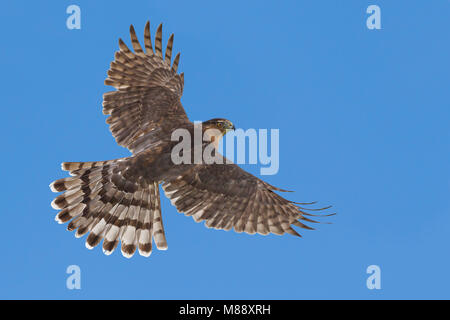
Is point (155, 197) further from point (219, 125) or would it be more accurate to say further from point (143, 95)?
point (143, 95)

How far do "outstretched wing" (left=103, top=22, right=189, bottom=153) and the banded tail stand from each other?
0.98 meters

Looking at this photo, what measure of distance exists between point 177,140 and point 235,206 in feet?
5.33

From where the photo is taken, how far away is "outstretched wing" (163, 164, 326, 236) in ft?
33.0

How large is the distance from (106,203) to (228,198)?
220cm

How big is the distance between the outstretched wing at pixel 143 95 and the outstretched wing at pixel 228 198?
3.59ft

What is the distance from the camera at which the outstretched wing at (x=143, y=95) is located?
35.7ft

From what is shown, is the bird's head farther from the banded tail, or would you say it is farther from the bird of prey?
the banded tail

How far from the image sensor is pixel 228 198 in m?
10.2

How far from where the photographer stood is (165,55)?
11602 millimetres

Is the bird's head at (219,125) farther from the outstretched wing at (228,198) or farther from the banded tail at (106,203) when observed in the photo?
the banded tail at (106,203)

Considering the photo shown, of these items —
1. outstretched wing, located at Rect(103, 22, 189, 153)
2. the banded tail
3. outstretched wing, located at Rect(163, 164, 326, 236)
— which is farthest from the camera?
outstretched wing, located at Rect(103, 22, 189, 153)

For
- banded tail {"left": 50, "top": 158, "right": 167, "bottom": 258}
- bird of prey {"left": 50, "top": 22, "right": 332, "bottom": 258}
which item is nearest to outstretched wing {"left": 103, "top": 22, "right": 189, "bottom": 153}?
bird of prey {"left": 50, "top": 22, "right": 332, "bottom": 258}

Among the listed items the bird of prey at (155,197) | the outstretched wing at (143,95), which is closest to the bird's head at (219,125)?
the bird of prey at (155,197)

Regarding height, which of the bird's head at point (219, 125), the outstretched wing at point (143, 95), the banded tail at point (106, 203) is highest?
the outstretched wing at point (143, 95)
